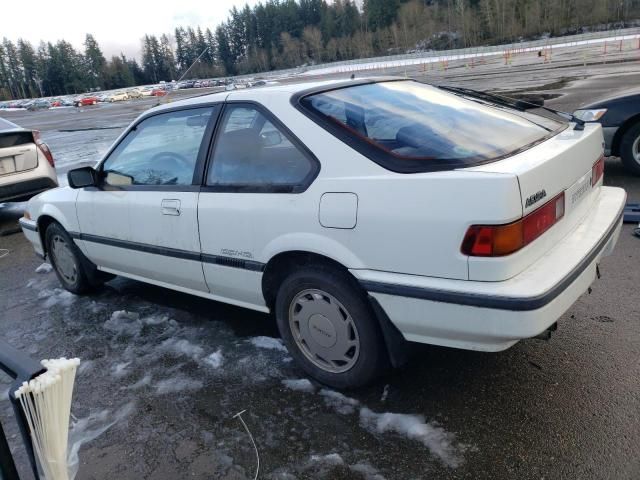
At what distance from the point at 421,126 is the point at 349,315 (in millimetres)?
1053

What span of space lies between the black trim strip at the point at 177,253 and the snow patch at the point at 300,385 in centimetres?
66

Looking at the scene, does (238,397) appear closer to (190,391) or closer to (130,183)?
(190,391)

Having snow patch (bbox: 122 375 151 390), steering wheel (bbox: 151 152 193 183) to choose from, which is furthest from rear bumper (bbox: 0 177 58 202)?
snow patch (bbox: 122 375 151 390)

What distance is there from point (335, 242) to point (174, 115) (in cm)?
177

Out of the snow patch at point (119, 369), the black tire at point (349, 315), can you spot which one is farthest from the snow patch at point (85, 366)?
the black tire at point (349, 315)

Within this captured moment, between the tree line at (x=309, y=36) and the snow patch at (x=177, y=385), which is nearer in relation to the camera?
the snow patch at (x=177, y=385)

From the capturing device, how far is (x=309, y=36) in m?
115

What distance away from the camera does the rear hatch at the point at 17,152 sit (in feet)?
24.1

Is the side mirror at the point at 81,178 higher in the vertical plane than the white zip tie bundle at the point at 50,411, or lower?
higher

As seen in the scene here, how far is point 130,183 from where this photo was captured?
3.83 m

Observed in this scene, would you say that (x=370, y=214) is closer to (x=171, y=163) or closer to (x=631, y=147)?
(x=171, y=163)

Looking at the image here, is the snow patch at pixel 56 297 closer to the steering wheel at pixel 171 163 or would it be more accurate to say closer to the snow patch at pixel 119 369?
the snow patch at pixel 119 369

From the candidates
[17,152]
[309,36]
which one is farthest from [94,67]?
[17,152]

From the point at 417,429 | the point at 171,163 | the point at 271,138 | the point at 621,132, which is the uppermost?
the point at 271,138
